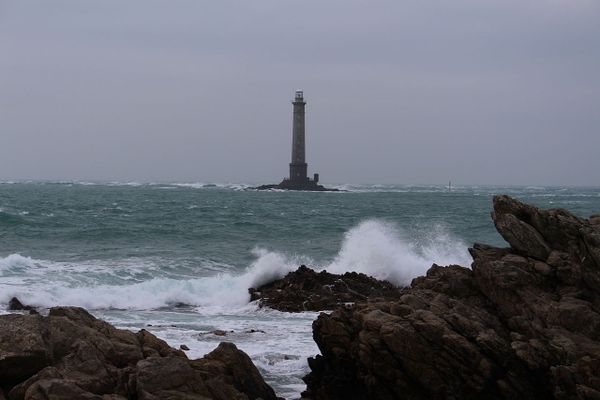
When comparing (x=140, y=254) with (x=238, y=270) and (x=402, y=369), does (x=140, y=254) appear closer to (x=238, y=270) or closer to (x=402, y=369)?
(x=238, y=270)

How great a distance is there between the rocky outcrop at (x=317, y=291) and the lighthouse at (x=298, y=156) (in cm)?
7045

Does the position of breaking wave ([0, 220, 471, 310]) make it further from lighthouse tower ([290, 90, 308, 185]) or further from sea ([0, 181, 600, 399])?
lighthouse tower ([290, 90, 308, 185])

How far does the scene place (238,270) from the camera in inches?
1040

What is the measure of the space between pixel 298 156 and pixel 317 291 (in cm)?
7447

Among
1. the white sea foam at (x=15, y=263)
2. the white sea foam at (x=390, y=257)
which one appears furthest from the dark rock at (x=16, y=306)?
the white sea foam at (x=390, y=257)

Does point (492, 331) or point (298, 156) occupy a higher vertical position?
point (298, 156)

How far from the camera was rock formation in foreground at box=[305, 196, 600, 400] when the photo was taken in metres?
10.0

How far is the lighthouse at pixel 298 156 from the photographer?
92.1 meters

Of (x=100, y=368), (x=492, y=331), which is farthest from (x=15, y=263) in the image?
(x=492, y=331)

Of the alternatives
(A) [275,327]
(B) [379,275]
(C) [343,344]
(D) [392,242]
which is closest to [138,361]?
(C) [343,344]

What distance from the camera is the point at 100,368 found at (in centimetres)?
927

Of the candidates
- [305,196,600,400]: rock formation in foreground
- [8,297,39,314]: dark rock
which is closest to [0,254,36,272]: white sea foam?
[8,297,39,314]: dark rock

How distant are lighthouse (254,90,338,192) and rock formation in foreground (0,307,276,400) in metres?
82.0

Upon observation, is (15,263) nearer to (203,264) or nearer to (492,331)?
(203,264)
